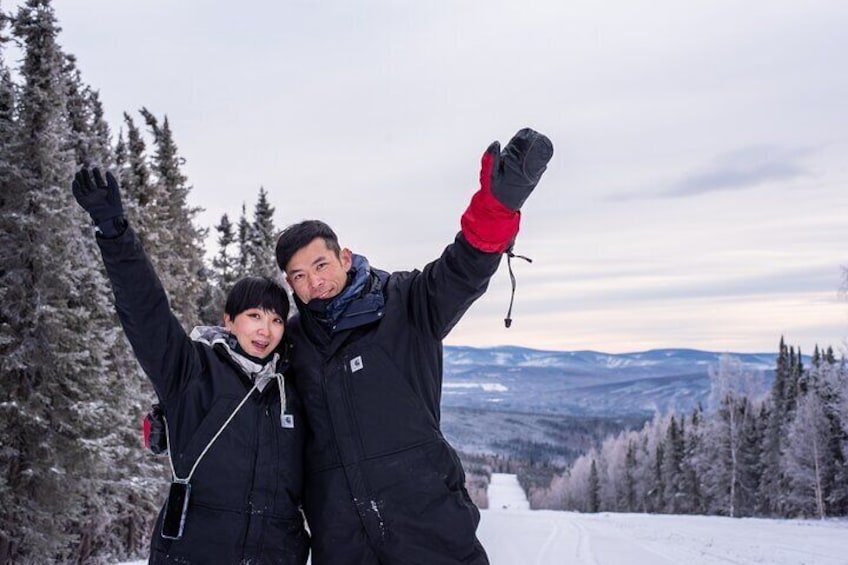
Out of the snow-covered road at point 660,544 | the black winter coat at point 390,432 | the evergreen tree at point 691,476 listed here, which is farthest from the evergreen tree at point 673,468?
the black winter coat at point 390,432

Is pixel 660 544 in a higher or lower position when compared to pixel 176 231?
lower

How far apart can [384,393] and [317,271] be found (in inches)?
25.5

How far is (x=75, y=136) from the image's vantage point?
16750 millimetres

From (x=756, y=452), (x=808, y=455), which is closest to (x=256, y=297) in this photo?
(x=808, y=455)

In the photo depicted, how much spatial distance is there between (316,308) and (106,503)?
15.2 metres

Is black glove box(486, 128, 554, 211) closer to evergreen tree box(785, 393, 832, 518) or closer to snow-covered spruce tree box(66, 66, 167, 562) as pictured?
snow-covered spruce tree box(66, 66, 167, 562)

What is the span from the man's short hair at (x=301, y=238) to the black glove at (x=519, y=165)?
94 cm

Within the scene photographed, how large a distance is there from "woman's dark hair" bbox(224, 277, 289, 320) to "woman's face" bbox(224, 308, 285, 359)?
3 cm

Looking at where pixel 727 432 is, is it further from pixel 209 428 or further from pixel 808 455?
pixel 209 428

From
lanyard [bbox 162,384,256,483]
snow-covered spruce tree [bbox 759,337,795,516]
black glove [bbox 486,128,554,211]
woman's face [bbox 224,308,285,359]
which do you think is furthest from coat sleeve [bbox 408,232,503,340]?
snow-covered spruce tree [bbox 759,337,795,516]

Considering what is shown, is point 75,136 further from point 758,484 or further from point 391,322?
point 758,484

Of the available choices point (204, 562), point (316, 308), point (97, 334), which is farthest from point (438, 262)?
point (97, 334)

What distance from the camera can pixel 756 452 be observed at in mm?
46500

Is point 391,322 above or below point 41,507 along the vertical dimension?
above
